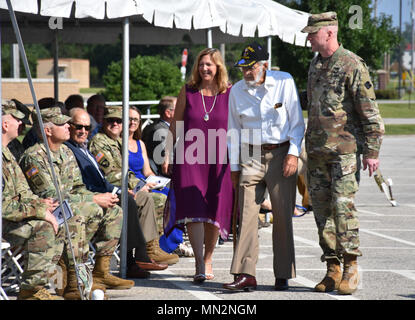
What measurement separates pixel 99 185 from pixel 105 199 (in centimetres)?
52

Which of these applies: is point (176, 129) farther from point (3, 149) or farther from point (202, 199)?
point (3, 149)

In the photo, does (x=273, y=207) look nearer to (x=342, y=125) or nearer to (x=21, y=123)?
(x=342, y=125)

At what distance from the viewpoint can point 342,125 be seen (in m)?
6.50

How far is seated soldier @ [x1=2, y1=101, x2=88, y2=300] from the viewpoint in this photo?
570cm

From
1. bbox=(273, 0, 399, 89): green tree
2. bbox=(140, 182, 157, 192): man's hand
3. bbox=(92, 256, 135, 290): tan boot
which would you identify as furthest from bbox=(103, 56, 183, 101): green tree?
bbox=(92, 256, 135, 290): tan boot

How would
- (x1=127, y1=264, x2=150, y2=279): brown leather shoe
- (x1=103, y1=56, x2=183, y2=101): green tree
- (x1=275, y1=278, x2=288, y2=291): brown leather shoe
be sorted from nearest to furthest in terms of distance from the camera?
(x1=275, y1=278, x2=288, y2=291): brown leather shoe → (x1=127, y1=264, x2=150, y2=279): brown leather shoe → (x1=103, y1=56, x2=183, y2=101): green tree

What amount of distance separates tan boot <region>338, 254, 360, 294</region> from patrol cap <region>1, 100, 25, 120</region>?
2665mm

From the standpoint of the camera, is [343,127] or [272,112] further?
[272,112]

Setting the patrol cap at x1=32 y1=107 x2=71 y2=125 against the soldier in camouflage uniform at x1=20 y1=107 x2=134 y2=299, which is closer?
the soldier in camouflage uniform at x1=20 y1=107 x2=134 y2=299

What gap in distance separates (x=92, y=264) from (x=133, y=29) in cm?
643

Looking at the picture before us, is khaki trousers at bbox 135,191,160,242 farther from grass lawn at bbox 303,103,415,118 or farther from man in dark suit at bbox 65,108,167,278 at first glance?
grass lawn at bbox 303,103,415,118

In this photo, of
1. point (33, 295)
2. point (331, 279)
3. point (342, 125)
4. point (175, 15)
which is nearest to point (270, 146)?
point (342, 125)

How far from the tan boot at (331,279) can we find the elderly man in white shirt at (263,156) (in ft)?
0.80
